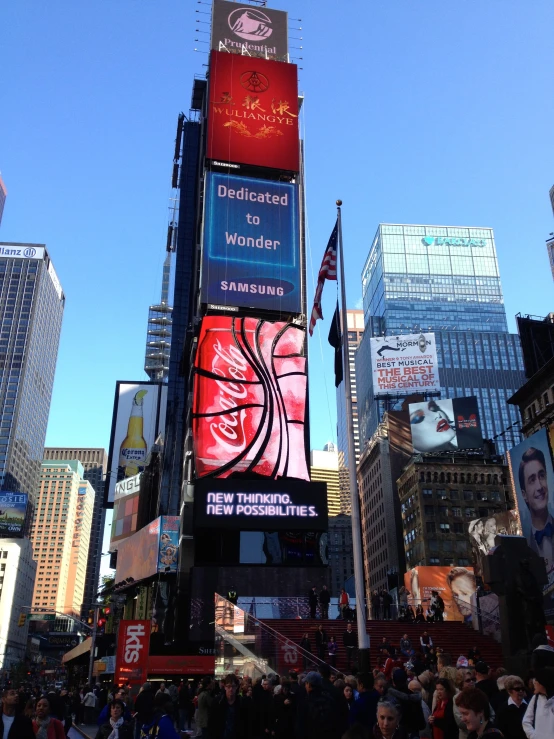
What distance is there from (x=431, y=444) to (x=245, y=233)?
164ft

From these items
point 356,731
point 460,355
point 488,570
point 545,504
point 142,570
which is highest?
point 460,355

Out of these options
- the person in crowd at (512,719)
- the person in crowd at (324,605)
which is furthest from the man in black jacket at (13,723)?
the person in crowd at (324,605)

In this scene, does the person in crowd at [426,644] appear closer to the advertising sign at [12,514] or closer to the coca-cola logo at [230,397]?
the coca-cola logo at [230,397]

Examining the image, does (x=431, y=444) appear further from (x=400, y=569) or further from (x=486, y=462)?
(x=400, y=569)

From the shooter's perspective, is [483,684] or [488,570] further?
[488,570]

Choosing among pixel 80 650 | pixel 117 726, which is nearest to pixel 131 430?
pixel 80 650

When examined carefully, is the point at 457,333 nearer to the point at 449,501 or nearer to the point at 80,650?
the point at 449,501

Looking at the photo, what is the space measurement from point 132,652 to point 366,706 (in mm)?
15011

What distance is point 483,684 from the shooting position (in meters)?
9.88

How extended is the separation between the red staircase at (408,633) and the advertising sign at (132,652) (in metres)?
9.41

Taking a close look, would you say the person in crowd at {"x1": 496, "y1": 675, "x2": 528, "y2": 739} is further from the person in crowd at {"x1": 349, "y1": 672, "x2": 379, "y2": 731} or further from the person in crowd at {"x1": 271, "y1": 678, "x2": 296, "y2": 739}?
the person in crowd at {"x1": 271, "y1": 678, "x2": 296, "y2": 739}

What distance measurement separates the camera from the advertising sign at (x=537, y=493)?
165 ft

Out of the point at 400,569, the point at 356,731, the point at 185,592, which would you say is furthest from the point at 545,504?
the point at 400,569

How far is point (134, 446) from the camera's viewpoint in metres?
95.5
